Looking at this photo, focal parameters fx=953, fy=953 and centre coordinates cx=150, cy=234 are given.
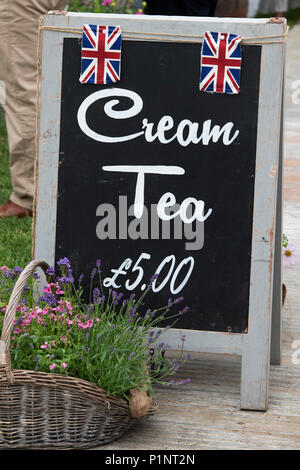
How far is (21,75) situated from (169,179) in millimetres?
1885

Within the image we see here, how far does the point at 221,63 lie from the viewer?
3170 millimetres

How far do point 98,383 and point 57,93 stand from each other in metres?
1.02

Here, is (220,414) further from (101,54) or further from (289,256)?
(101,54)

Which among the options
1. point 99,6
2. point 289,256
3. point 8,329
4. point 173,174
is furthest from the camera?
point 99,6

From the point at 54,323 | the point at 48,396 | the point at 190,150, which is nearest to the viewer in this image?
the point at 48,396

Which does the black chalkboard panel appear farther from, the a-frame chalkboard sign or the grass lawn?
the grass lawn

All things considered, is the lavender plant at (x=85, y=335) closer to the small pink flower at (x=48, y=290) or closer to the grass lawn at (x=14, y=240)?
the small pink flower at (x=48, y=290)

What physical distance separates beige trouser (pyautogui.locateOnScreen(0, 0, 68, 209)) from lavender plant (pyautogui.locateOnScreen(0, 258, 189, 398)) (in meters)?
1.85

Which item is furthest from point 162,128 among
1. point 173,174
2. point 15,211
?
point 15,211

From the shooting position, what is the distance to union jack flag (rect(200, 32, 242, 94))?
10.3 feet

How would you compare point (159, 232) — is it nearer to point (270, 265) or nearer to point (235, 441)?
point (270, 265)

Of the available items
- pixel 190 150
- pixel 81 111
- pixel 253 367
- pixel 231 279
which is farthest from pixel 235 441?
pixel 81 111

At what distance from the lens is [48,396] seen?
285 cm

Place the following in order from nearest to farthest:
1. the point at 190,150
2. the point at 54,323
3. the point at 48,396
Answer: the point at 48,396
the point at 54,323
the point at 190,150
